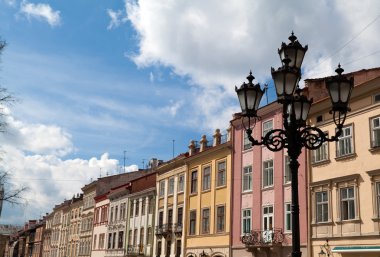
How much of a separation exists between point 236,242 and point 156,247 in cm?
1264

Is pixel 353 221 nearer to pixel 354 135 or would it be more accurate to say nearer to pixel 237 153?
pixel 354 135

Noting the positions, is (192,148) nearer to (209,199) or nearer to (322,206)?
(209,199)

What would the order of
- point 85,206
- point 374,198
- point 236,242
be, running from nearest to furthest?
point 374,198 → point 236,242 → point 85,206

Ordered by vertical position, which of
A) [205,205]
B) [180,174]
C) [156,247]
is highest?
[180,174]

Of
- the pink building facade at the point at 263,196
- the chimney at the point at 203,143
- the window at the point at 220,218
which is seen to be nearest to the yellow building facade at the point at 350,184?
the pink building facade at the point at 263,196

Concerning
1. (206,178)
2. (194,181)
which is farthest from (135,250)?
(206,178)

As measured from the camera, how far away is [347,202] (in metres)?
24.2

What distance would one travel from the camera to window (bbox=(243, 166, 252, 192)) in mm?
32406

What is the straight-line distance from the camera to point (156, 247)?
43.4 metres

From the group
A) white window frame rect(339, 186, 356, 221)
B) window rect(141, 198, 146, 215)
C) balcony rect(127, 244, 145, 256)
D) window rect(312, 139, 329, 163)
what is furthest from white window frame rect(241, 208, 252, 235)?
window rect(141, 198, 146, 215)

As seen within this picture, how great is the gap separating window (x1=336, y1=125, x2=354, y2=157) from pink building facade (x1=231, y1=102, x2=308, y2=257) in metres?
2.53

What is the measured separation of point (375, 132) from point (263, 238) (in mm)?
9522

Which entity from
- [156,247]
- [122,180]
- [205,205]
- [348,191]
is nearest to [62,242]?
[122,180]

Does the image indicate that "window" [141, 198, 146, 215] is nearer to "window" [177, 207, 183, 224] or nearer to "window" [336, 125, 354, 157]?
"window" [177, 207, 183, 224]
